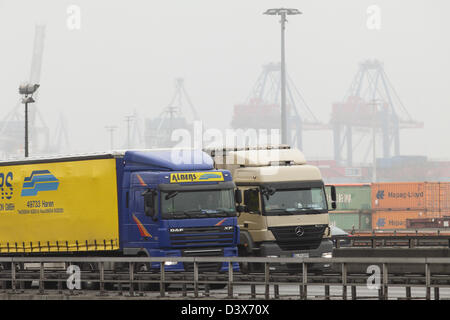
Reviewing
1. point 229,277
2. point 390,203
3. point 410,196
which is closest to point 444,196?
point 410,196

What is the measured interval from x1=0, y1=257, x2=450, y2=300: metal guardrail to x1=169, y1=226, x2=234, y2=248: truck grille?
0.61m

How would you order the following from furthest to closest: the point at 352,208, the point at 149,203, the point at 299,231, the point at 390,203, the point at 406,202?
the point at 406,202 < the point at 390,203 < the point at 352,208 < the point at 299,231 < the point at 149,203

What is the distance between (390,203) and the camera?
7731 cm

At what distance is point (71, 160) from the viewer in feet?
88.8

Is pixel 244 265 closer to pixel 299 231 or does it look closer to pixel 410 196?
pixel 299 231

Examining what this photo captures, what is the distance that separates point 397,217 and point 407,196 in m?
1.89

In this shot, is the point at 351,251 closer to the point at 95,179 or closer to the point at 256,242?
the point at 256,242

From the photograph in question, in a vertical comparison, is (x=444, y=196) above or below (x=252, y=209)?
below

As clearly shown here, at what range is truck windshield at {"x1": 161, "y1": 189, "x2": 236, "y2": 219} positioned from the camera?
981 inches

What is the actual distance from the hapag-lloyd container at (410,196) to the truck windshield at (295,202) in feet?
160

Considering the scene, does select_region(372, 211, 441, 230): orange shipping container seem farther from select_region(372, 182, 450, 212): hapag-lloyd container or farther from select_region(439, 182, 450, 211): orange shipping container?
select_region(439, 182, 450, 211): orange shipping container

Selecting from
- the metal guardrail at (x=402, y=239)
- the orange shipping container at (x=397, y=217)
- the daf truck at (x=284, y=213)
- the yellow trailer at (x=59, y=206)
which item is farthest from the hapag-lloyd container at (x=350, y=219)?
the yellow trailer at (x=59, y=206)
